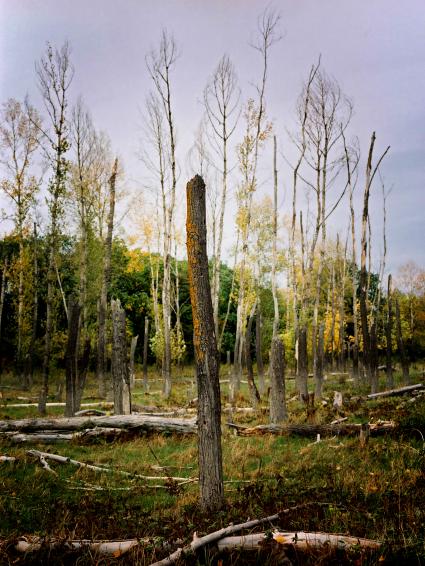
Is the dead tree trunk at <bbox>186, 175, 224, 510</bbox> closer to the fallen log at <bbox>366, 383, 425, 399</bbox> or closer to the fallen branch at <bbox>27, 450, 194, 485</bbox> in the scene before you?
the fallen branch at <bbox>27, 450, 194, 485</bbox>

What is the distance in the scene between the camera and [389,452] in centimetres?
705

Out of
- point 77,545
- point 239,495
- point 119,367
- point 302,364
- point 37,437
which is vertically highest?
point 119,367

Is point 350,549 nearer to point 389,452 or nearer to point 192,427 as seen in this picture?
point 389,452

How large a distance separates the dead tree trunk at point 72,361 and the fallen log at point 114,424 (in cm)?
154

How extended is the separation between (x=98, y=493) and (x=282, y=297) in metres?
45.0

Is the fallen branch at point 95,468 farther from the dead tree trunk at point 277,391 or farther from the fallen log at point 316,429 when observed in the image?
the dead tree trunk at point 277,391

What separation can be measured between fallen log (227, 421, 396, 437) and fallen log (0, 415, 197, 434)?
1262 mm

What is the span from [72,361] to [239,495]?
804cm

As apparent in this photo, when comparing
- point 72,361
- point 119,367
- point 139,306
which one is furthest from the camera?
point 139,306

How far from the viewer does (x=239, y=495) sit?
Result: 5414mm

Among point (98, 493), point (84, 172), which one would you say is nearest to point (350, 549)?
point (98, 493)

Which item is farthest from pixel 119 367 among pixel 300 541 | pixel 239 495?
pixel 300 541

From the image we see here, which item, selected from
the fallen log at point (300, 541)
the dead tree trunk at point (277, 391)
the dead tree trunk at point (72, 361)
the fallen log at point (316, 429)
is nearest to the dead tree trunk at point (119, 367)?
the dead tree trunk at point (72, 361)

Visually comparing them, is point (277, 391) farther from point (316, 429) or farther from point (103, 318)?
point (103, 318)
